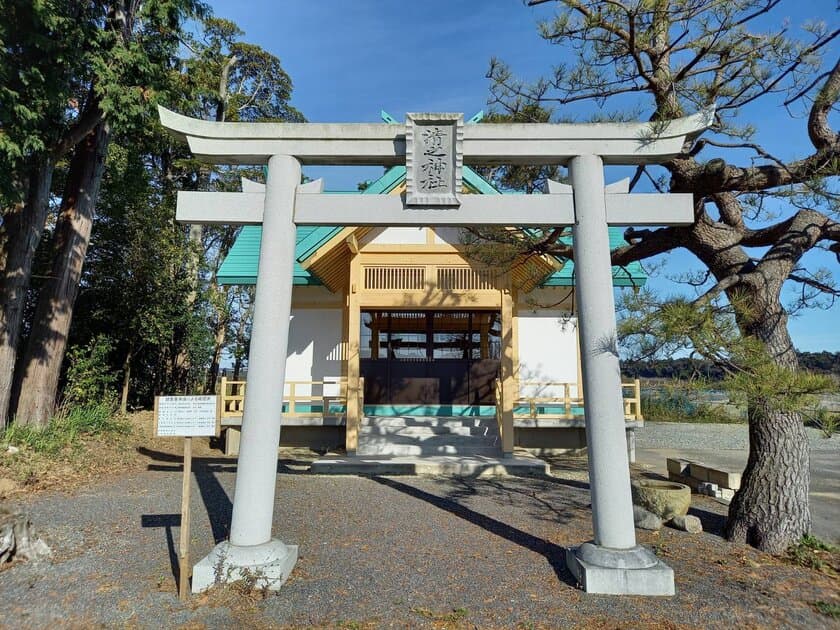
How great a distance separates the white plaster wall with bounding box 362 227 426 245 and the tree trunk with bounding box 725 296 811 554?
291 inches

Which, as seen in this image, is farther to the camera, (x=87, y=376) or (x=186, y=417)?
(x=87, y=376)

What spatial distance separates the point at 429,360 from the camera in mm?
13008

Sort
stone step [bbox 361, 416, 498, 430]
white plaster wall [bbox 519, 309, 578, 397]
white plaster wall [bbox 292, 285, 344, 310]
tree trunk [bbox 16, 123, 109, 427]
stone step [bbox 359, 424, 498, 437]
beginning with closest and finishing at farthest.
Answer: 1. tree trunk [bbox 16, 123, 109, 427]
2. stone step [bbox 359, 424, 498, 437]
3. stone step [bbox 361, 416, 498, 430]
4. white plaster wall [bbox 519, 309, 578, 397]
5. white plaster wall [bbox 292, 285, 344, 310]

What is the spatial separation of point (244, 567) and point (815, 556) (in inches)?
215

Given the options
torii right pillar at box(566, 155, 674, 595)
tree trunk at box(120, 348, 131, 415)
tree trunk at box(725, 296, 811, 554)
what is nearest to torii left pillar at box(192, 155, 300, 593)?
torii right pillar at box(566, 155, 674, 595)

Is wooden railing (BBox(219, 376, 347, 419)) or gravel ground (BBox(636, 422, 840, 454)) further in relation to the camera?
gravel ground (BBox(636, 422, 840, 454))

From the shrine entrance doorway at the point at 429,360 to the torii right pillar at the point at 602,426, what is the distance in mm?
8105

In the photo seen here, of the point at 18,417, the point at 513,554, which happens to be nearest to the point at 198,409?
the point at 513,554

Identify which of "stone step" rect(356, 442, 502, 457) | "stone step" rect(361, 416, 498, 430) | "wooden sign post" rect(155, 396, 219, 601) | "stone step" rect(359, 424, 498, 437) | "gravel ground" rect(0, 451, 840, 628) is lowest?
"gravel ground" rect(0, 451, 840, 628)

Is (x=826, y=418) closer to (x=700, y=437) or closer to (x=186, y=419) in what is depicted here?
(x=186, y=419)

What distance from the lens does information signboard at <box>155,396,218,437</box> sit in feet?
13.4

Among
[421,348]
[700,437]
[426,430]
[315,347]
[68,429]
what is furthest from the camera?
[700,437]

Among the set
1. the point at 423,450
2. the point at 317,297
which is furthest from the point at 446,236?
the point at 423,450

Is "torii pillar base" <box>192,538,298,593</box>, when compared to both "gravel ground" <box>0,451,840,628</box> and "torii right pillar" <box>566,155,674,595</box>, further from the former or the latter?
"torii right pillar" <box>566,155,674,595</box>
